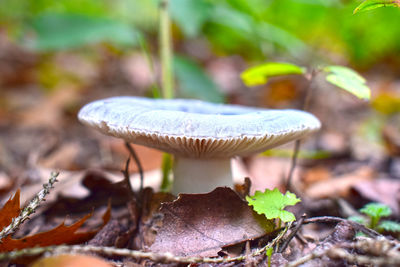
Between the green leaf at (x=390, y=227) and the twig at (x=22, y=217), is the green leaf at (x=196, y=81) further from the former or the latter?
the twig at (x=22, y=217)

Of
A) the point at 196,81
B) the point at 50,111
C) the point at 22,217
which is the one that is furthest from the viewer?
the point at 50,111

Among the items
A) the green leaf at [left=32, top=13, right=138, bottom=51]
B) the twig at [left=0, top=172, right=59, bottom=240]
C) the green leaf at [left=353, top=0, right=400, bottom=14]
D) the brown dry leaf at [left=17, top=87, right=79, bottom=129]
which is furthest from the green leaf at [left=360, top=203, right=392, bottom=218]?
the brown dry leaf at [left=17, top=87, right=79, bottom=129]

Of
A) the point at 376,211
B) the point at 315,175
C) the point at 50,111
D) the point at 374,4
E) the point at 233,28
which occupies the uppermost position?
the point at 374,4

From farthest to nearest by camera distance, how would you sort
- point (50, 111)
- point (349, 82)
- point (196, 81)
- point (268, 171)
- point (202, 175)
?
point (50, 111)
point (196, 81)
point (268, 171)
point (202, 175)
point (349, 82)

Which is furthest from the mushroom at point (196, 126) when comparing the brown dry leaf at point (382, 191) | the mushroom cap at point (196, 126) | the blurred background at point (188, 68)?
the brown dry leaf at point (382, 191)

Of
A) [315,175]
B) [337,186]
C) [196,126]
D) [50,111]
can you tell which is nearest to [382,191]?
[337,186]

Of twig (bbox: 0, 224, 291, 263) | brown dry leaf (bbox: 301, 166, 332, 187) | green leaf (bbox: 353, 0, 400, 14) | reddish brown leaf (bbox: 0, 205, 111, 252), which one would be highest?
green leaf (bbox: 353, 0, 400, 14)

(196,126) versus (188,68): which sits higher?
(196,126)

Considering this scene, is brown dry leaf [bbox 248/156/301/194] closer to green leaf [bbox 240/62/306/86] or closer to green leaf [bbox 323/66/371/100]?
green leaf [bbox 240/62/306/86]

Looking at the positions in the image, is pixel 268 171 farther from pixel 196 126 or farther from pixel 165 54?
pixel 196 126
